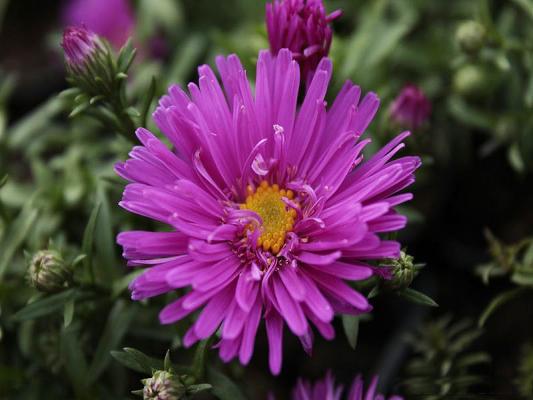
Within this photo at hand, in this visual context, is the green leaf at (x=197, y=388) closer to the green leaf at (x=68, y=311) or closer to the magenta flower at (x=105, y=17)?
the green leaf at (x=68, y=311)

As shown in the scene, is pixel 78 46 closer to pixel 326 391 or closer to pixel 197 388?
pixel 197 388

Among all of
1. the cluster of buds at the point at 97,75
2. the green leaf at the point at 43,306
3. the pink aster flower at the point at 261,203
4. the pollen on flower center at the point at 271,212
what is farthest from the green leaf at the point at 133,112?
the green leaf at the point at 43,306

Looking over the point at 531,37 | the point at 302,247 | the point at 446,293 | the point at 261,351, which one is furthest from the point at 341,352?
the point at 531,37

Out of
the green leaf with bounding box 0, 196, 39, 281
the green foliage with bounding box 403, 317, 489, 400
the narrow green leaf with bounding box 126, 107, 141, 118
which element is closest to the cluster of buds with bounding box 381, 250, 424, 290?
the green foliage with bounding box 403, 317, 489, 400

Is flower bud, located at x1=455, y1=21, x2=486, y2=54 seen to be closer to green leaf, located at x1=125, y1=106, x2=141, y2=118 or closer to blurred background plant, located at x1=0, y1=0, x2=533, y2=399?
blurred background plant, located at x1=0, y1=0, x2=533, y2=399

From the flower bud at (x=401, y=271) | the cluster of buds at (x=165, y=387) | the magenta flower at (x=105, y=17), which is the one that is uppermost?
the magenta flower at (x=105, y=17)

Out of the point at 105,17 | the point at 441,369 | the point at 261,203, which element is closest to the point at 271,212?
the point at 261,203
